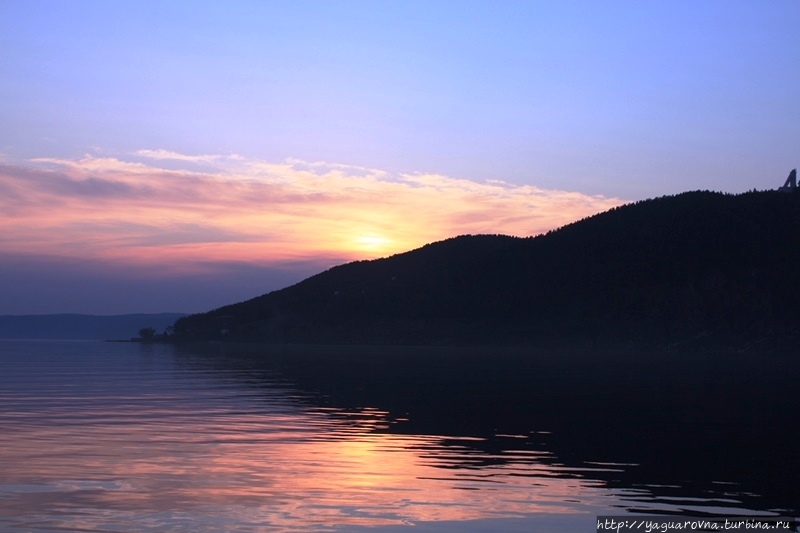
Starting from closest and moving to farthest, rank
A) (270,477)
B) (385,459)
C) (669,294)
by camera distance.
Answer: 1. (270,477)
2. (385,459)
3. (669,294)

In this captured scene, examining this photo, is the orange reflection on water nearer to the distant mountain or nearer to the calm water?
the calm water

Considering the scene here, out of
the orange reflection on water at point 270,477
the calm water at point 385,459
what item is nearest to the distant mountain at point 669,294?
the calm water at point 385,459

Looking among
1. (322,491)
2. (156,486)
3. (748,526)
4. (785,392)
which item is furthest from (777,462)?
(785,392)

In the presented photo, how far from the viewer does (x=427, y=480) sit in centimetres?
2083

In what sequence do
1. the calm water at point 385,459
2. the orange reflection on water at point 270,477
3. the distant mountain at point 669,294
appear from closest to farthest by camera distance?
the calm water at point 385,459
the orange reflection on water at point 270,477
the distant mountain at point 669,294

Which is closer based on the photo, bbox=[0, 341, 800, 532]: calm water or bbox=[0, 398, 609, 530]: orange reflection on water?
bbox=[0, 341, 800, 532]: calm water

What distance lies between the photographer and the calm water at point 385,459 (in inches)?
680

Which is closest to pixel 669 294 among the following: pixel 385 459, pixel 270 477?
pixel 385 459

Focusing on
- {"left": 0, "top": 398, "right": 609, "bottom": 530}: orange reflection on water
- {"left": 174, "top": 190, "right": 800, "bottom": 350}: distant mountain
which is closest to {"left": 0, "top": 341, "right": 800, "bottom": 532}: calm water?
{"left": 0, "top": 398, "right": 609, "bottom": 530}: orange reflection on water

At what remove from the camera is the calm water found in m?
17.3

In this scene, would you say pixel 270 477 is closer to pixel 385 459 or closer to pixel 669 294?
pixel 385 459

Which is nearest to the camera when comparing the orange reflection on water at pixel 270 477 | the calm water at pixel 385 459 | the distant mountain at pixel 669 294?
the calm water at pixel 385 459

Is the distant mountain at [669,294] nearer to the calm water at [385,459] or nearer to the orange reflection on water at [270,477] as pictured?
the calm water at [385,459]

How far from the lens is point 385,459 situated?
2411cm
